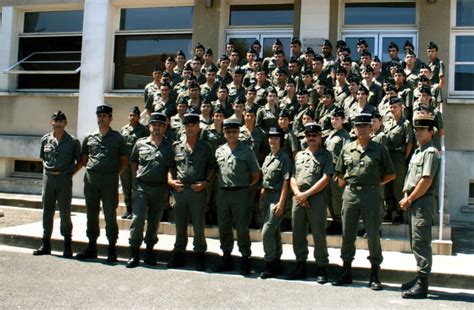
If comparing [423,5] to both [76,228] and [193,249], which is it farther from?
[76,228]

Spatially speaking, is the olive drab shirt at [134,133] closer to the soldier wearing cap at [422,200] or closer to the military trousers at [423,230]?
the soldier wearing cap at [422,200]

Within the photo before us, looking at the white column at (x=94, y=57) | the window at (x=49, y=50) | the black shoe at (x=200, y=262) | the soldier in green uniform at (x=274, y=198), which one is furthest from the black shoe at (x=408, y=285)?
the window at (x=49, y=50)

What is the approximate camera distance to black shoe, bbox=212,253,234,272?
21.7ft

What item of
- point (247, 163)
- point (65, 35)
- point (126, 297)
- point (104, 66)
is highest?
point (65, 35)

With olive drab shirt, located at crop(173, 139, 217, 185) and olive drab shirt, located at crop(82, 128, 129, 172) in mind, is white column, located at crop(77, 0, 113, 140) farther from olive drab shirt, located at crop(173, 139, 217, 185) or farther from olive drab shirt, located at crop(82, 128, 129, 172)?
olive drab shirt, located at crop(173, 139, 217, 185)

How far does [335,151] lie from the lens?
729cm

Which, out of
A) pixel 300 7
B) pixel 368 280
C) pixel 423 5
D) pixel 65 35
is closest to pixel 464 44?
pixel 423 5

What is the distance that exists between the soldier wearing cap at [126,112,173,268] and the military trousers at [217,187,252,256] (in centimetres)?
85

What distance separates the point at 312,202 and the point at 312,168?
16.5 inches

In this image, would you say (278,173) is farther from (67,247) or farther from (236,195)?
(67,247)

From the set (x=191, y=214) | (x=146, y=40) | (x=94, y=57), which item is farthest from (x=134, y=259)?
(x=146, y=40)

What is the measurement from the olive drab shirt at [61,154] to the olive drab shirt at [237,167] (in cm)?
227

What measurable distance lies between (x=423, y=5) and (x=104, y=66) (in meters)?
7.75

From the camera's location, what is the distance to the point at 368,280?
6.27m
